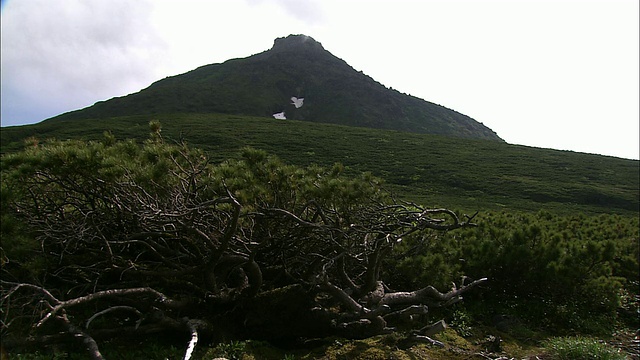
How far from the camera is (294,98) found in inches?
4294

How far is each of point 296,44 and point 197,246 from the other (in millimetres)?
156034

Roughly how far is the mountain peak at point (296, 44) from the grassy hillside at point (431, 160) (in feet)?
290

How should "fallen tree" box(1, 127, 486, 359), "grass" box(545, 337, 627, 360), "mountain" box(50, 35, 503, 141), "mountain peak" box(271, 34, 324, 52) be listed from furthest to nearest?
"mountain peak" box(271, 34, 324, 52), "mountain" box(50, 35, 503, 141), "grass" box(545, 337, 627, 360), "fallen tree" box(1, 127, 486, 359)

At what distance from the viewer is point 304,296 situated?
531 centimetres

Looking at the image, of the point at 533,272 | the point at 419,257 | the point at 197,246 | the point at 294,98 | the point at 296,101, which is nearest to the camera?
the point at 197,246

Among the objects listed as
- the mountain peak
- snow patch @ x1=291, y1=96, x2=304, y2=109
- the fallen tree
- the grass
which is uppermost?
the mountain peak

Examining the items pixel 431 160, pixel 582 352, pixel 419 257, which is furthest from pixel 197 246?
pixel 431 160

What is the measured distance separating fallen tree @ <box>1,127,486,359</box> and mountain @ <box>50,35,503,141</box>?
7777 cm

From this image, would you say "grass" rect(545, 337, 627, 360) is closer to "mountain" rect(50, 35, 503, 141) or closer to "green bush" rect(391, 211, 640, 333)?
"green bush" rect(391, 211, 640, 333)

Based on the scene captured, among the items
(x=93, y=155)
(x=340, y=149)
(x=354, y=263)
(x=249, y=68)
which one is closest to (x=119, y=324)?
(x=93, y=155)

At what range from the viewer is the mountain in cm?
8362

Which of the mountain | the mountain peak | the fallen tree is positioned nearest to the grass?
the fallen tree

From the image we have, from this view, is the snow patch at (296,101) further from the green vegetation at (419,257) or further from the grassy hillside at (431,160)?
the green vegetation at (419,257)

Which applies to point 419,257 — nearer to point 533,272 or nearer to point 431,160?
point 533,272
